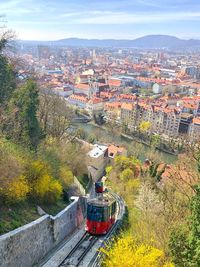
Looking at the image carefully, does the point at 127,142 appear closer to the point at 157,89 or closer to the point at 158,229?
the point at 158,229

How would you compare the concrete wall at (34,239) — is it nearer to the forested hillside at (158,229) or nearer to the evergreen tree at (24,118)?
the forested hillside at (158,229)

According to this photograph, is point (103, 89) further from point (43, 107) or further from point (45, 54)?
point (45, 54)

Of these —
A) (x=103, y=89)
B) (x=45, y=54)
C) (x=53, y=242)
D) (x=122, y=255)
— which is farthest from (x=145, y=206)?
(x=45, y=54)

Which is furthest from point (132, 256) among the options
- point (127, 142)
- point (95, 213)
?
point (127, 142)

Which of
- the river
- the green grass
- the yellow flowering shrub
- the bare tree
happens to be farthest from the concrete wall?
the river

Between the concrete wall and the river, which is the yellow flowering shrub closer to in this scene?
the concrete wall
